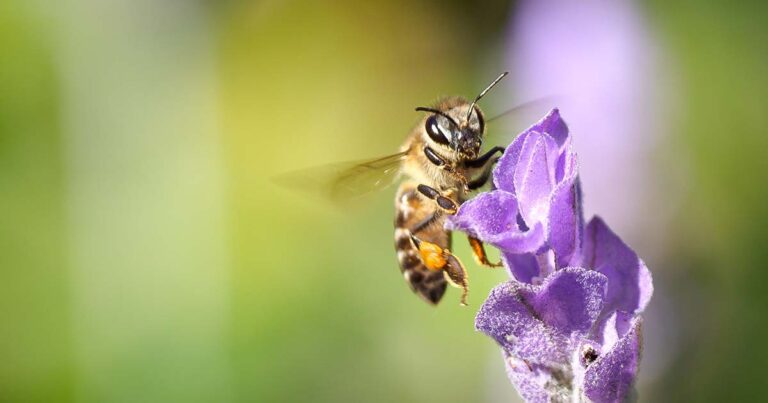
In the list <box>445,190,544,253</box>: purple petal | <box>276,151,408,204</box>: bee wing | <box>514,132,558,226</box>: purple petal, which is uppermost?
<box>276,151,408,204</box>: bee wing

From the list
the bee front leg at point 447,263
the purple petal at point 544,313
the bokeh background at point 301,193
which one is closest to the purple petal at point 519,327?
the purple petal at point 544,313

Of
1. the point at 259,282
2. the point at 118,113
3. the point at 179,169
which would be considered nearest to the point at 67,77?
the point at 118,113

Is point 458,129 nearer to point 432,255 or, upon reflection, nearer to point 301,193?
point 432,255

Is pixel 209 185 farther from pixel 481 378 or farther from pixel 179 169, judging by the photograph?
pixel 481 378

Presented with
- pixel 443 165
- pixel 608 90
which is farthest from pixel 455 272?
pixel 608 90

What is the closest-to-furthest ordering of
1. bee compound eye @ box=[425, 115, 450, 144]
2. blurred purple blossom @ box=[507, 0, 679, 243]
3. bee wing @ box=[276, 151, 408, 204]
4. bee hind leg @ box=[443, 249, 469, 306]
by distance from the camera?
bee hind leg @ box=[443, 249, 469, 306]
bee compound eye @ box=[425, 115, 450, 144]
bee wing @ box=[276, 151, 408, 204]
blurred purple blossom @ box=[507, 0, 679, 243]

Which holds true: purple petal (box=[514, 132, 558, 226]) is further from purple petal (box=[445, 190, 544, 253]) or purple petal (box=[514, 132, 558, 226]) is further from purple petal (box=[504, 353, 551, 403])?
purple petal (box=[504, 353, 551, 403])

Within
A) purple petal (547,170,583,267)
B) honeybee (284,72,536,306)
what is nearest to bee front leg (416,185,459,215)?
Result: honeybee (284,72,536,306)
